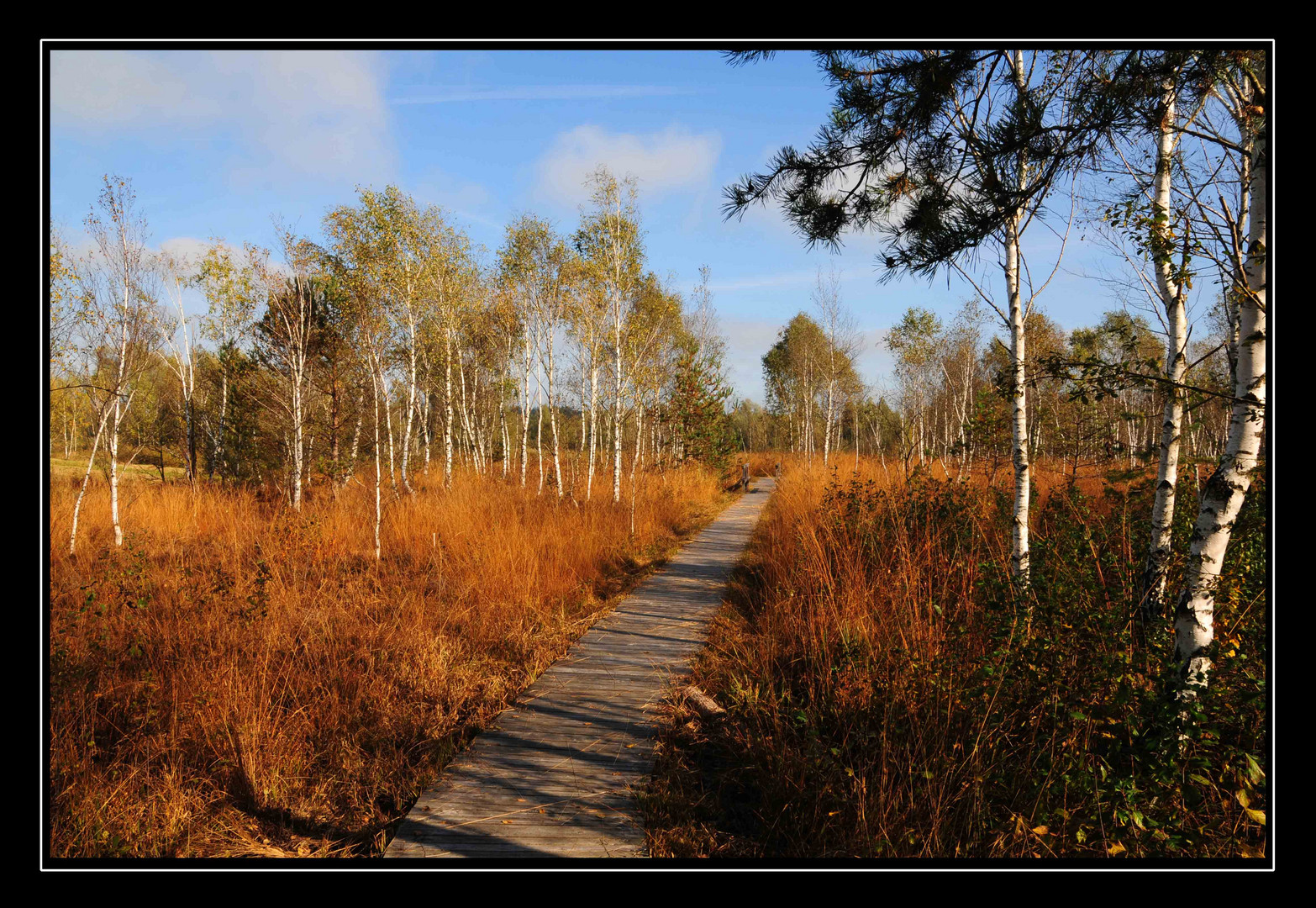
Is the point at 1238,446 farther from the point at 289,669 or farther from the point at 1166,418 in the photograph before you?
the point at 289,669

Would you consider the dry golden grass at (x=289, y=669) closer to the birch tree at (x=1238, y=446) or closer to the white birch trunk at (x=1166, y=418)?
the birch tree at (x=1238, y=446)

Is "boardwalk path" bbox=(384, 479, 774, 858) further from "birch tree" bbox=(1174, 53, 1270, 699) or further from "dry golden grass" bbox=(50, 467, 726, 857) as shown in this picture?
"birch tree" bbox=(1174, 53, 1270, 699)

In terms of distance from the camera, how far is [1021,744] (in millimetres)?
2801

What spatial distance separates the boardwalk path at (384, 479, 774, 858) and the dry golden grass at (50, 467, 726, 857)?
0.31m

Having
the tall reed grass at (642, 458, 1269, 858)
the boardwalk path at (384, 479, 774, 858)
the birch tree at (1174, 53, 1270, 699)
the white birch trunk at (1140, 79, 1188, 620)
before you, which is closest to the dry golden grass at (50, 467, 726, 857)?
the boardwalk path at (384, 479, 774, 858)

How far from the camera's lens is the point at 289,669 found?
4.12 meters

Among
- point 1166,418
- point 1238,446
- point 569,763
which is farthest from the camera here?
point 1166,418

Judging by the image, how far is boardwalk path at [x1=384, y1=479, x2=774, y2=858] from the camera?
2607 millimetres

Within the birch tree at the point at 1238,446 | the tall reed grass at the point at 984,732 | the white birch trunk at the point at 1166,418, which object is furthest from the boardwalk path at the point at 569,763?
the white birch trunk at the point at 1166,418

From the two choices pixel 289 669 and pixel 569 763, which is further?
pixel 289 669

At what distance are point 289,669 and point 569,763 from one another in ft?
7.50

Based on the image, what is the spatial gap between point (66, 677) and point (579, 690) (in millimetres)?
3365

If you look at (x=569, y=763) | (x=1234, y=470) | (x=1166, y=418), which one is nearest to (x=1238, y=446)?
(x=1234, y=470)
